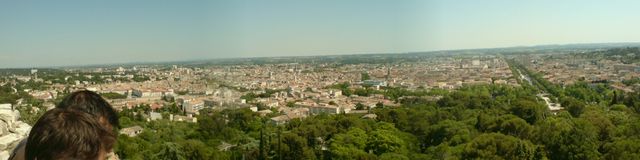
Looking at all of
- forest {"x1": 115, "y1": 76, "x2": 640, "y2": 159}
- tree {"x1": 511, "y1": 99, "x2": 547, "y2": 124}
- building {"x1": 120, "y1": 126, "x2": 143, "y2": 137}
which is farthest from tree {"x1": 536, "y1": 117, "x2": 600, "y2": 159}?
building {"x1": 120, "y1": 126, "x2": 143, "y2": 137}

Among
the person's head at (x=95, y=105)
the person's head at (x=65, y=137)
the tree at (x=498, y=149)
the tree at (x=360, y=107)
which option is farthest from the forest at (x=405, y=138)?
the person's head at (x=65, y=137)

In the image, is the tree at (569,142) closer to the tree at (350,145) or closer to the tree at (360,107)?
the tree at (350,145)

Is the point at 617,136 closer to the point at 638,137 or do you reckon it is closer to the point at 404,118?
the point at 638,137

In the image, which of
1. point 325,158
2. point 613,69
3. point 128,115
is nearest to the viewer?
point 325,158

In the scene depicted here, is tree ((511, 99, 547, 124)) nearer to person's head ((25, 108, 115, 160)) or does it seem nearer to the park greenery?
the park greenery

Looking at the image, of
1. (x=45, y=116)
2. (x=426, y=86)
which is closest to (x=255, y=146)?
(x=45, y=116)

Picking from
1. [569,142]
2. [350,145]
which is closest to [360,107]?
[350,145]

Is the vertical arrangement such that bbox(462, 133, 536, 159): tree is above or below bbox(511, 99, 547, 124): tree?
above

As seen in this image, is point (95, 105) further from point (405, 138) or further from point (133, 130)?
point (133, 130)
